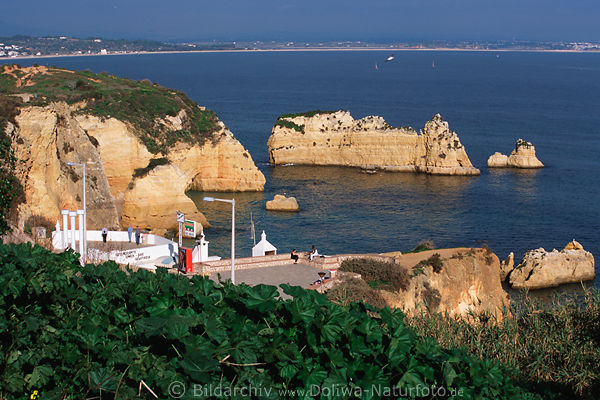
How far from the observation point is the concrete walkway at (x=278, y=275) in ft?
79.5

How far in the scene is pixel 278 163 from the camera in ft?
261

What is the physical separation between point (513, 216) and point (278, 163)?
30620mm

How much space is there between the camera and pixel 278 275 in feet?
84.2

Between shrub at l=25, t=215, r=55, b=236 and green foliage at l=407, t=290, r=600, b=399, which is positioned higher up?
green foliage at l=407, t=290, r=600, b=399

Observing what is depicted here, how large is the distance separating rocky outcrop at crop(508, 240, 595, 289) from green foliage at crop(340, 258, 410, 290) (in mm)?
16518

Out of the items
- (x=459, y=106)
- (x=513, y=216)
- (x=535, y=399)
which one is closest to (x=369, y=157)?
(x=513, y=216)

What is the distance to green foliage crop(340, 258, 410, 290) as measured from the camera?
24781 mm

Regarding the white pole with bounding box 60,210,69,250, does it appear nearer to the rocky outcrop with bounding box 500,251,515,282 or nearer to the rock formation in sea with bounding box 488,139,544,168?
the rocky outcrop with bounding box 500,251,515,282

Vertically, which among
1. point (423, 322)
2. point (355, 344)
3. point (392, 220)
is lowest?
point (392, 220)

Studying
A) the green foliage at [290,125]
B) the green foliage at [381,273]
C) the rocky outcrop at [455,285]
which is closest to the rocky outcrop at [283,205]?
the rocky outcrop at [455,285]

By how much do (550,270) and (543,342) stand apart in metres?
30.4

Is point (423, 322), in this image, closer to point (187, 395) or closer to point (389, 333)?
point (389, 333)

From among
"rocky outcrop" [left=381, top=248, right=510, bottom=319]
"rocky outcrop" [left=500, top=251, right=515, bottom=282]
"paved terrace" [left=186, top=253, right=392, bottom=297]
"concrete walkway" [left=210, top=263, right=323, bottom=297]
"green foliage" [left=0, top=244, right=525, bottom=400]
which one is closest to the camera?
"green foliage" [left=0, top=244, right=525, bottom=400]

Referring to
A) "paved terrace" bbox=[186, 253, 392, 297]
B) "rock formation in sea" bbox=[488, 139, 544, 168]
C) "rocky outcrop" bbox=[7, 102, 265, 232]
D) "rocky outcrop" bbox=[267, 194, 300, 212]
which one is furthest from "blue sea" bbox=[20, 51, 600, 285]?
"paved terrace" bbox=[186, 253, 392, 297]
